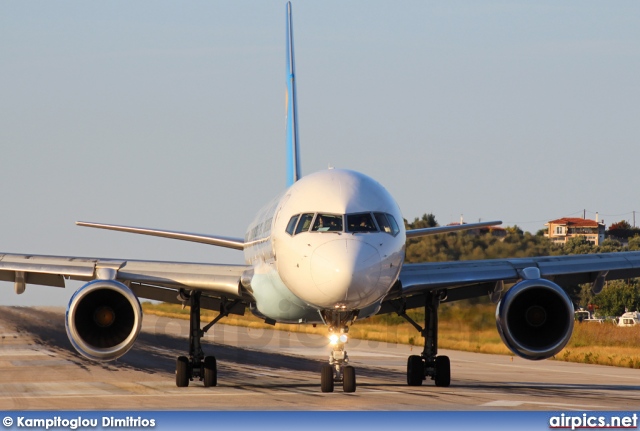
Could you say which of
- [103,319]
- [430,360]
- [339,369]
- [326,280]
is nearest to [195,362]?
[103,319]

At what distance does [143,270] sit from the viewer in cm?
2361

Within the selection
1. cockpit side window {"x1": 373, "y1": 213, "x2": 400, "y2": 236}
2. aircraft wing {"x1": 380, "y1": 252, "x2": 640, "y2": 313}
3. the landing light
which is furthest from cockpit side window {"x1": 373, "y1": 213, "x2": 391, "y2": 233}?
aircraft wing {"x1": 380, "y1": 252, "x2": 640, "y2": 313}

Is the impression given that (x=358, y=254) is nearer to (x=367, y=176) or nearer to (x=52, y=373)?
(x=367, y=176)

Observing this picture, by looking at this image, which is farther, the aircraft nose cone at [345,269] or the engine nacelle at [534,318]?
the engine nacelle at [534,318]

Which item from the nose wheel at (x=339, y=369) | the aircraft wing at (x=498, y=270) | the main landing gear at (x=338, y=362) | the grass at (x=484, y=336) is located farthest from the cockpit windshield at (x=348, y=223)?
the grass at (x=484, y=336)

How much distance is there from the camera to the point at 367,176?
20.8m

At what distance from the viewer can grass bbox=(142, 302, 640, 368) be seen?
35219 millimetres

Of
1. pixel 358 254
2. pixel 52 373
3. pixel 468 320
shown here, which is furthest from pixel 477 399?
pixel 468 320

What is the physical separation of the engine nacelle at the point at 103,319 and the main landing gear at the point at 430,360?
5717 millimetres

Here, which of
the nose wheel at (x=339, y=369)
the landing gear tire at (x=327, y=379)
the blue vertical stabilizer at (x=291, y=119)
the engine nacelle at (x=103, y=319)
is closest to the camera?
the nose wheel at (x=339, y=369)

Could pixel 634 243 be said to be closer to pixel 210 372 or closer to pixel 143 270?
pixel 210 372

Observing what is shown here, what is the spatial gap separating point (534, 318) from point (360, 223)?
5054 millimetres

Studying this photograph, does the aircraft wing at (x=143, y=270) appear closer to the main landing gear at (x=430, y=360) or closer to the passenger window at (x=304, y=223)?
the main landing gear at (x=430, y=360)

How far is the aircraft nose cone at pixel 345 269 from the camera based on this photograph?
59.9 feet
